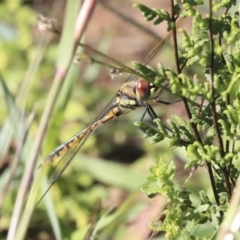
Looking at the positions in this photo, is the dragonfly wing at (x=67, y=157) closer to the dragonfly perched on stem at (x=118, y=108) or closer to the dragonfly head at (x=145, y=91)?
the dragonfly perched on stem at (x=118, y=108)

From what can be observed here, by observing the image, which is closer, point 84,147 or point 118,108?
point 118,108

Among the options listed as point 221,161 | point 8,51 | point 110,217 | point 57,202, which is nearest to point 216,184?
point 221,161

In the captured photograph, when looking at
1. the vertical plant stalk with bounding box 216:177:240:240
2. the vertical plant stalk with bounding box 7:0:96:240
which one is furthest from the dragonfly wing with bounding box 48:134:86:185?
the vertical plant stalk with bounding box 216:177:240:240

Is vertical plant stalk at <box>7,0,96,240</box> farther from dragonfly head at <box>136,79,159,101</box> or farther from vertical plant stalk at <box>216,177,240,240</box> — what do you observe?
dragonfly head at <box>136,79,159,101</box>

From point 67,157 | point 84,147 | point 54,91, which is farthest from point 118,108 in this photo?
point 84,147

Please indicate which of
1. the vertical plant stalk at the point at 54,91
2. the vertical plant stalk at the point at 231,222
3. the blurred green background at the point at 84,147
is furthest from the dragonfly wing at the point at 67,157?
the vertical plant stalk at the point at 231,222

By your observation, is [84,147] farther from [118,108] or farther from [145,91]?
[145,91]

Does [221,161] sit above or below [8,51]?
below

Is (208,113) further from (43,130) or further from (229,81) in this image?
(43,130)

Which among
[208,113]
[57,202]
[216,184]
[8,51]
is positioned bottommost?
[57,202]
